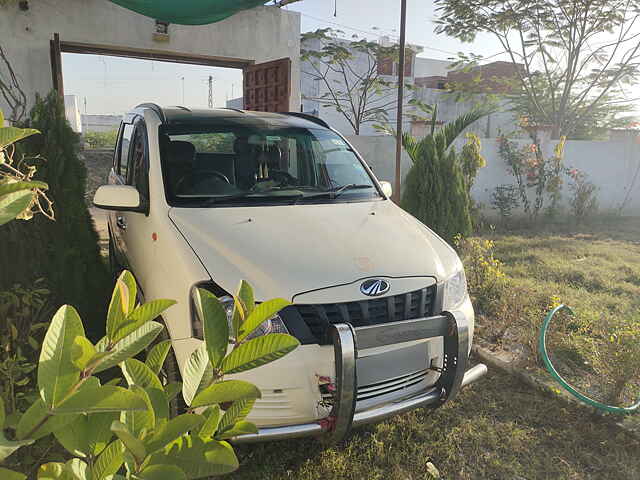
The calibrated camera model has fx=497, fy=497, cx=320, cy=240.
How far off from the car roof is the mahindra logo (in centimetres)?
191

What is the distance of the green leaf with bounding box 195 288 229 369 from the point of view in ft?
2.34

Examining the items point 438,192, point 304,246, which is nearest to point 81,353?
point 304,246

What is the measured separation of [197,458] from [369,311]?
1813mm

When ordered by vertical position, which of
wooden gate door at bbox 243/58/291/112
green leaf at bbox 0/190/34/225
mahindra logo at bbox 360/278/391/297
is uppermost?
wooden gate door at bbox 243/58/291/112

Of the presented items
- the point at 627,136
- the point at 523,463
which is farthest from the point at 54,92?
the point at 627,136

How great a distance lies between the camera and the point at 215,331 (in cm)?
72

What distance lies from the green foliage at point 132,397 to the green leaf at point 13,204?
0.16m

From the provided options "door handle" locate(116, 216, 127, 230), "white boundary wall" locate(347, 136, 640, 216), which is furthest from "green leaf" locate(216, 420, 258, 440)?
"white boundary wall" locate(347, 136, 640, 216)

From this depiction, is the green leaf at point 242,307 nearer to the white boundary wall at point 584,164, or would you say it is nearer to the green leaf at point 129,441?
the green leaf at point 129,441

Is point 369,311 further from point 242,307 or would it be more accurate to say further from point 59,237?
point 59,237

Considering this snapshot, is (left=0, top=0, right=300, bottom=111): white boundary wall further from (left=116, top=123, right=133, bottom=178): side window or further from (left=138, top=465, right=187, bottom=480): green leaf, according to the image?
(left=138, top=465, right=187, bottom=480): green leaf

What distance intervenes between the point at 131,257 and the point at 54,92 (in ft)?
3.99

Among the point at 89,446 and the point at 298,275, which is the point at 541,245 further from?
the point at 89,446

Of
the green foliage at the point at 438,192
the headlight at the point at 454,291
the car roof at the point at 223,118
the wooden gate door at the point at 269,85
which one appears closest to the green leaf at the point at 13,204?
the headlight at the point at 454,291
